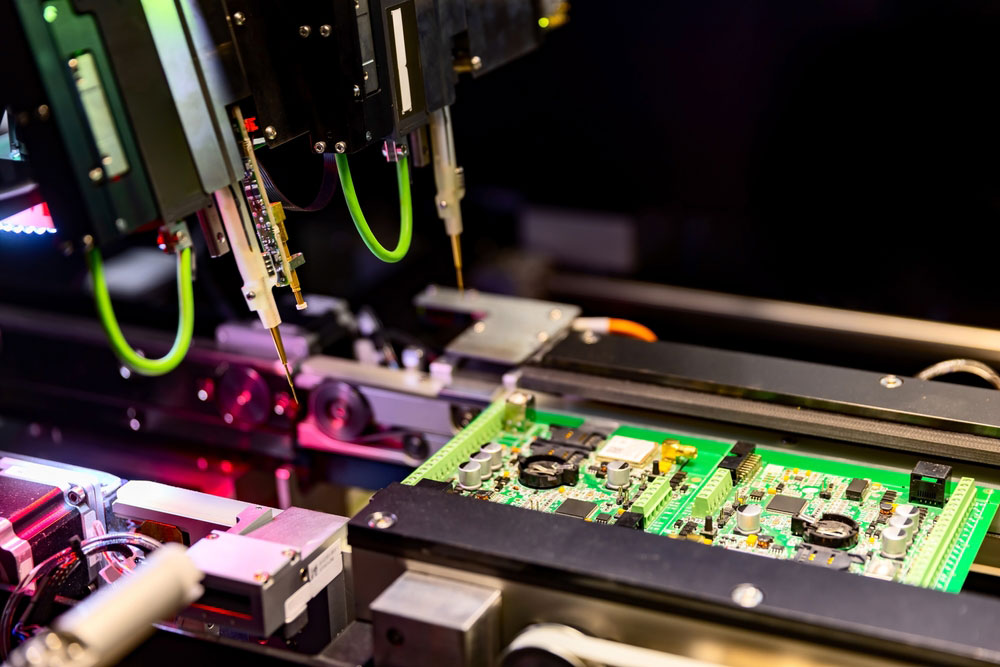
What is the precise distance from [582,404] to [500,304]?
1.58ft

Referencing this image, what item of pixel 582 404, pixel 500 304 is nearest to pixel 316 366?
pixel 500 304

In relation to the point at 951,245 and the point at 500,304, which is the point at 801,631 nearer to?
the point at 500,304

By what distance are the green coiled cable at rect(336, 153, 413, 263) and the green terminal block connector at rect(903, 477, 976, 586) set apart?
95 cm

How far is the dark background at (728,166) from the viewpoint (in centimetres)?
289

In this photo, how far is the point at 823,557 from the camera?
1801mm

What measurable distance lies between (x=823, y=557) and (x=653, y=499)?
290mm

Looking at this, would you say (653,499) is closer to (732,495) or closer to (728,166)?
(732,495)

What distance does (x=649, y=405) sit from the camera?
7.36ft

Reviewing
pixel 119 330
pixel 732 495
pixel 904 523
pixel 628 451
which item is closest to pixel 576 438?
pixel 628 451

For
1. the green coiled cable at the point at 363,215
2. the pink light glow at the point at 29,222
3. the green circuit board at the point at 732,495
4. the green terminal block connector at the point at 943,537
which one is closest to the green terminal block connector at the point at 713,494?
the green circuit board at the point at 732,495

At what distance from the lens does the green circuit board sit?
1831mm

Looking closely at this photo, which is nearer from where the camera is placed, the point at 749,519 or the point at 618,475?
the point at 749,519

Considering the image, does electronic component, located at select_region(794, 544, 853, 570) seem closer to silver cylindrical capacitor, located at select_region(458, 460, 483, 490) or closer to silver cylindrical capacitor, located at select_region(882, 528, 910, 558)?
silver cylindrical capacitor, located at select_region(882, 528, 910, 558)

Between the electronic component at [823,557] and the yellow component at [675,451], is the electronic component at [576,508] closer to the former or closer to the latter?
the yellow component at [675,451]
